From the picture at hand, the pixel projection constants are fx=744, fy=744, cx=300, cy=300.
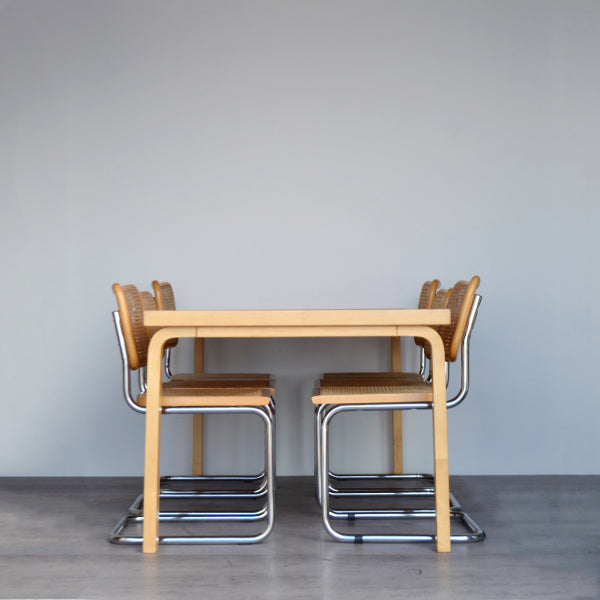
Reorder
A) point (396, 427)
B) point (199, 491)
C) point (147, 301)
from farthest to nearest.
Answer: point (396, 427), point (199, 491), point (147, 301)

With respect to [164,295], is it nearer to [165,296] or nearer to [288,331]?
[165,296]

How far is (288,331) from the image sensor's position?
2096mm

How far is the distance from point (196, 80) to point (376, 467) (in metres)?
1.75

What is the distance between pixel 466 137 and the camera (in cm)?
303

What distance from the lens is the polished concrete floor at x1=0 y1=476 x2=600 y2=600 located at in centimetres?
179

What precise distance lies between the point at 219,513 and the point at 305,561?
0.48 metres

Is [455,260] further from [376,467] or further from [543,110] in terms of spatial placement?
[376,467]

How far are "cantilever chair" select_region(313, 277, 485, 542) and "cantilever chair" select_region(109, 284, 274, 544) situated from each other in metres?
0.16

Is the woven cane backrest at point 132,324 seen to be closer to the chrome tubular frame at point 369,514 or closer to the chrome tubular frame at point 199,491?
the chrome tubular frame at point 199,491

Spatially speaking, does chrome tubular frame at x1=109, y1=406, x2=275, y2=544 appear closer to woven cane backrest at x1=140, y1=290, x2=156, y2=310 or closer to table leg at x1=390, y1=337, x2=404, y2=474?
woven cane backrest at x1=140, y1=290, x2=156, y2=310

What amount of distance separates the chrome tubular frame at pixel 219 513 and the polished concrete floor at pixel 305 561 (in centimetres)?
3

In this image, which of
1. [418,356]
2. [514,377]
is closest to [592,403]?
[514,377]

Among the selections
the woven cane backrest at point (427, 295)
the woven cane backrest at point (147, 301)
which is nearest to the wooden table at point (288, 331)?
the woven cane backrest at point (147, 301)

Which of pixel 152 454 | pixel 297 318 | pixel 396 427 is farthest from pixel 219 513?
pixel 396 427
